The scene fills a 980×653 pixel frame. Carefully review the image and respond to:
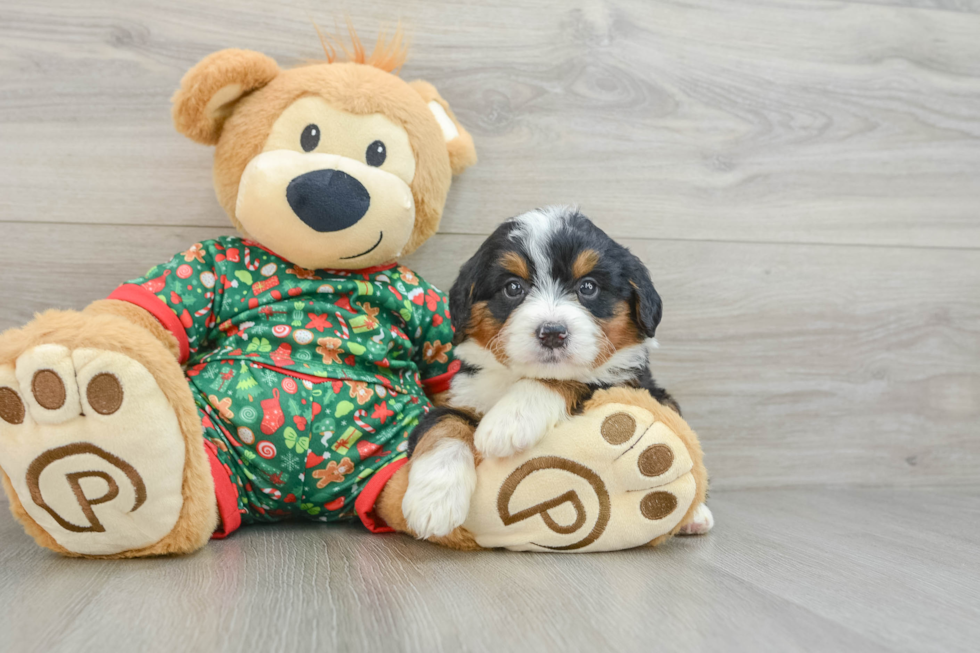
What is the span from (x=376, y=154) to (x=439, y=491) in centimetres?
83

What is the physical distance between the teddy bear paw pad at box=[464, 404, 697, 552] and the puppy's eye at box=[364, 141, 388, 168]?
2.51ft

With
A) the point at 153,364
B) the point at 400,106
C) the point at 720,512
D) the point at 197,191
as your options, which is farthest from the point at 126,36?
the point at 720,512

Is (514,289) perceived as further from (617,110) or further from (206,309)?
(617,110)

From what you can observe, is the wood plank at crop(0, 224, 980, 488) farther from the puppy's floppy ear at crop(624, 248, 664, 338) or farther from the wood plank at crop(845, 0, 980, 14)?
the wood plank at crop(845, 0, 980, 14)

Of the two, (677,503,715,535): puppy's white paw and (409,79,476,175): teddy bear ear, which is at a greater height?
(409,79,476,175): teddy bear ear

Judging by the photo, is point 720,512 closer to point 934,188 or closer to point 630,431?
point 630,431

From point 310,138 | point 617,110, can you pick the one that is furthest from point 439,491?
point 617,110

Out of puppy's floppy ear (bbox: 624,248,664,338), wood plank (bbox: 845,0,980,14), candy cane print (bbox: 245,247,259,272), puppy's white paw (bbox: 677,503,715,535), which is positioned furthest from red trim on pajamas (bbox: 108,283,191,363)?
wood plank (bbox: 845,0,980,14)

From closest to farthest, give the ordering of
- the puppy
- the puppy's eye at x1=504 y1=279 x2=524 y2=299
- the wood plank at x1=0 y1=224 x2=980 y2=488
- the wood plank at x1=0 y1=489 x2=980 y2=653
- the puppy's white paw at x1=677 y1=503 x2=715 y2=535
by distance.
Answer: the wood plank at x1=0 y1=489 x2=980 y2=653 → the puppy → the puppy's eye at x1=504 y1=279 x2=524 y2=299 → the puppy's white paw at x1=677 y1=503 x2=715 y2=535 → the wood plank at x1=0 y1=224 x2=980 y2=488

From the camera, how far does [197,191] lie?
6.63 feet

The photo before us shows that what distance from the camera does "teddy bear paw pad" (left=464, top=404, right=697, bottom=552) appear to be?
1425mm

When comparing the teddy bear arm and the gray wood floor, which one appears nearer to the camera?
the teddy bear arm

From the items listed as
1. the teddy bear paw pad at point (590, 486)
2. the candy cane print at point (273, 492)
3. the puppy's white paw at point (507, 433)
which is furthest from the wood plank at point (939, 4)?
the candy cane print at point (273, 492)

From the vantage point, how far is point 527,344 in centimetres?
140
